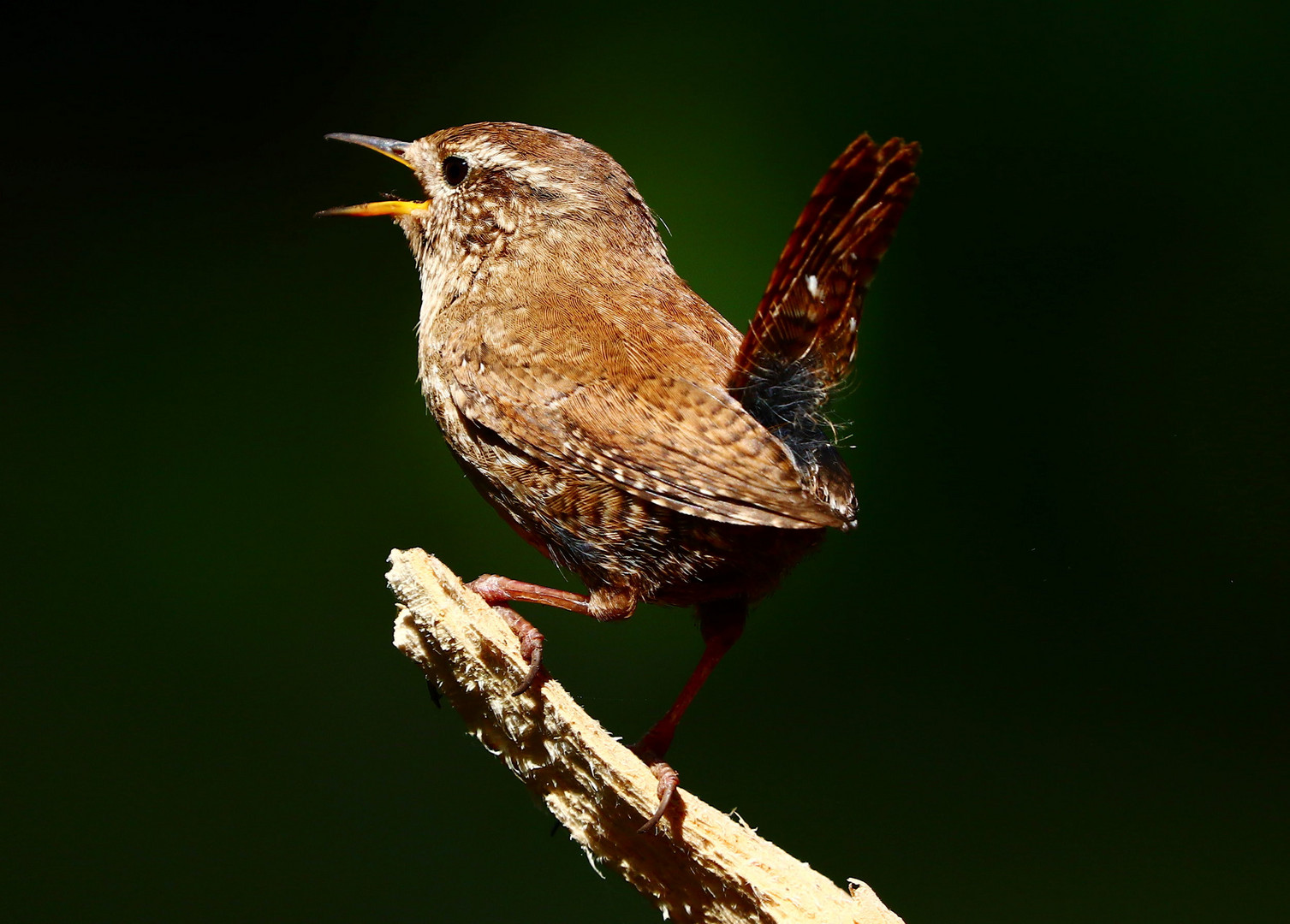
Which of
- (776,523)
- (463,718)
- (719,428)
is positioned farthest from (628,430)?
(463,718)

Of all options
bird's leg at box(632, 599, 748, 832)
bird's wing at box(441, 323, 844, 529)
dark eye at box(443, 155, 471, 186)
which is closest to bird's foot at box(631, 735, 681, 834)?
bird's leg at box(632, 599, 748, 832)

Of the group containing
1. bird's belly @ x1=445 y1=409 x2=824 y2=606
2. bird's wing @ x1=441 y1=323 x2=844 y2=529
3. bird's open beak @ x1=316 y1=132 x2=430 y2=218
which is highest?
bird's open beak @ x1=316 y1=132 x2=430 y2=218

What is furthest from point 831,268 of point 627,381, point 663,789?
point 663,789

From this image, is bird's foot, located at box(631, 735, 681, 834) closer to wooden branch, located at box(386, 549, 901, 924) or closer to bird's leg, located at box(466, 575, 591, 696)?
wooden branch, located at box(386, 549, 901, 924)

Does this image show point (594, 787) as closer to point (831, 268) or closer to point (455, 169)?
point (831, 268)

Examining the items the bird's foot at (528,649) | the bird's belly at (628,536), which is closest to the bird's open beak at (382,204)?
the bird's belly at (628,536)

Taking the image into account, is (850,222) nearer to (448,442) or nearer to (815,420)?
(815,420)

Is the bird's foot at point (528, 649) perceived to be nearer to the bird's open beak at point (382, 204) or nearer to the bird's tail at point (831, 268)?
the bird's tail at point (831, 268)
